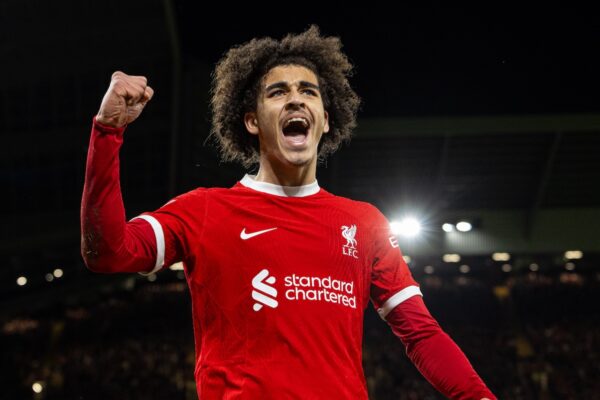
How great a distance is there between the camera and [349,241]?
254cm

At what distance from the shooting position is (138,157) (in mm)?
18250

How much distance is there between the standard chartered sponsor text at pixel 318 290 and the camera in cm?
228

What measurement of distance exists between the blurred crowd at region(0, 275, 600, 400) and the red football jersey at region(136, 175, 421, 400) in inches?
539

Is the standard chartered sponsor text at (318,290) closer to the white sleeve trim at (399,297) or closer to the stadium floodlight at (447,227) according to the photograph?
the white sleeve trim at (399,297)

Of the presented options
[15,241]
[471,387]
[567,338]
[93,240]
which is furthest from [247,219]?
[15,241]

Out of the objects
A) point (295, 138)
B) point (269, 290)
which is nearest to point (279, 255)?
point (269, 290)

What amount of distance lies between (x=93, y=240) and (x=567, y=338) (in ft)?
61.4

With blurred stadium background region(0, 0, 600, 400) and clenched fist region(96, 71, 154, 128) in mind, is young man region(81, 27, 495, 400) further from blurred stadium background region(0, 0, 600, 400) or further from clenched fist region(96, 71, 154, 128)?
blurred stadium background region(0, 0, 600, 400)

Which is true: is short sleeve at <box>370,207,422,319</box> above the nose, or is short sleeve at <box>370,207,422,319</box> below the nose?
below

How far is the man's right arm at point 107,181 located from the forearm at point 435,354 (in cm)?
106

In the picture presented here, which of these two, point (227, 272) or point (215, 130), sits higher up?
point (215, 130)

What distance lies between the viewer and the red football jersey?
86.1 inches

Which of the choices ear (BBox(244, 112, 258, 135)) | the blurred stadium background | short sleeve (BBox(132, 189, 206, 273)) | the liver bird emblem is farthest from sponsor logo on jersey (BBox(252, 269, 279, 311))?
the blurred stadium background

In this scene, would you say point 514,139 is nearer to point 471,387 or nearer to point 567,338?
point 567,338
